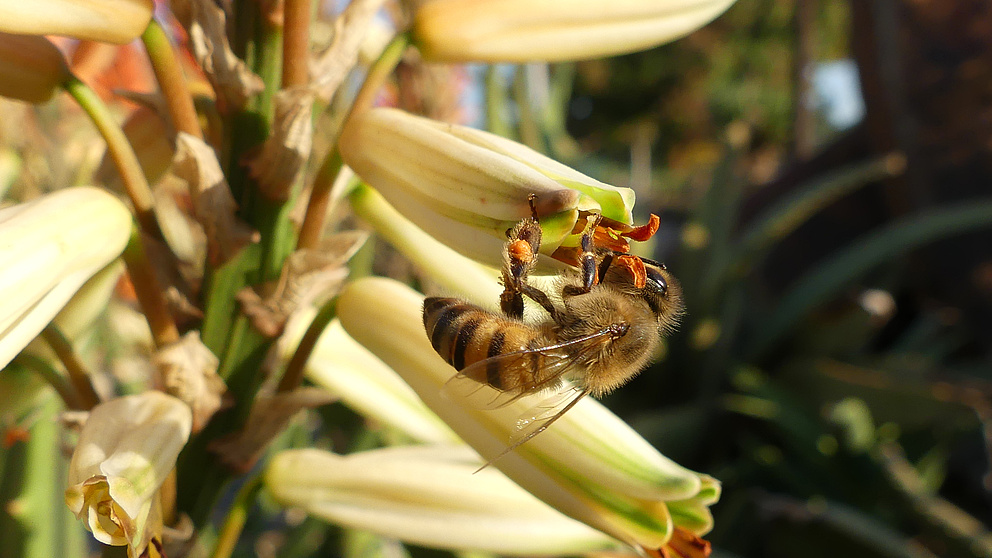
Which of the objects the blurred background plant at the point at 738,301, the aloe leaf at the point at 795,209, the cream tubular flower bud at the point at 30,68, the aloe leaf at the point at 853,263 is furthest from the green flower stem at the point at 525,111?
the cream tubular flower bud at the point at 30,68

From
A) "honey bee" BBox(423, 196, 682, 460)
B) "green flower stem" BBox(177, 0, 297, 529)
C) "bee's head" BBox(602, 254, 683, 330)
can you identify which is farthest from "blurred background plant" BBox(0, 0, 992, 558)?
"bee's head" BBox(602, 254, 683, 330)

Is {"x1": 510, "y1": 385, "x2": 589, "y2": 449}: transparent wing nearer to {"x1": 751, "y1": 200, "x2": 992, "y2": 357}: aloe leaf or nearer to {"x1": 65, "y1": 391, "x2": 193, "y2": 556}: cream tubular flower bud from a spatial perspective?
{"x1": 65, "y1": 391, "x2": 193, "y2": 556}: cream tubular flower bud

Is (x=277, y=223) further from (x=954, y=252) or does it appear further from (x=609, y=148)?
(x=609, y=148)

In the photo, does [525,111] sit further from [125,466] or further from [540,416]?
[125,466]

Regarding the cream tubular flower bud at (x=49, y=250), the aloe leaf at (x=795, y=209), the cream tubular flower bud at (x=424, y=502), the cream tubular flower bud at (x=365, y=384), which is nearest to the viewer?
the cream tubular flower bud at (x=49, y=250)

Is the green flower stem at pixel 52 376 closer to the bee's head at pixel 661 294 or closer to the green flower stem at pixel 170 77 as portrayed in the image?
the green flower stem at pixel 170 77

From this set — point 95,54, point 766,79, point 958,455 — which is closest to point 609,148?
point 766,79
